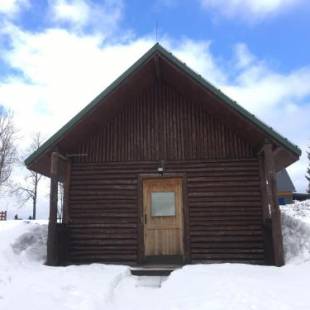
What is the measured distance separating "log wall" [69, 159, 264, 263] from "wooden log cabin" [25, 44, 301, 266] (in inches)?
1.1

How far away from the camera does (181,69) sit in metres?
9.85

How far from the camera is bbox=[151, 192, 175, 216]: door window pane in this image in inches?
420

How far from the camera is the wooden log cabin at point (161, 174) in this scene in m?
10.0

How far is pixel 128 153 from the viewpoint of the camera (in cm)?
1088

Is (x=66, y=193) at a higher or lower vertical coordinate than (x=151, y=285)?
higher

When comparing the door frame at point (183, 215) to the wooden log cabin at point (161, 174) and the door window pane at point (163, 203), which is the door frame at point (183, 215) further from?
the door window pane at point (163, 203)

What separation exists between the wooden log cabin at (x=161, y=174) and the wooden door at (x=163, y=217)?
0.03 metres

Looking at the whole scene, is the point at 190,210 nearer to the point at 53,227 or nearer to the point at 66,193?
the point at 66,193

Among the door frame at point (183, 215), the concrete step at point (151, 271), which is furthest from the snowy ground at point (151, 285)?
the door frame at point (183, 215)

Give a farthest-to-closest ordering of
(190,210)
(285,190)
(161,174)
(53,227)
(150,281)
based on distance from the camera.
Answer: (285,190)
(161,174)
(190,210)
(53,227)
(150,281)

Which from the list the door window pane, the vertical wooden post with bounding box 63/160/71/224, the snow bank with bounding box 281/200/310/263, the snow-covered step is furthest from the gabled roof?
the snow-covered step

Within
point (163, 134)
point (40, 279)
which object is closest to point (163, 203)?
point (163, 134)

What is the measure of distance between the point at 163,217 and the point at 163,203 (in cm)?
40

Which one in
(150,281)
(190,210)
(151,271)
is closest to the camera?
(150,281)
